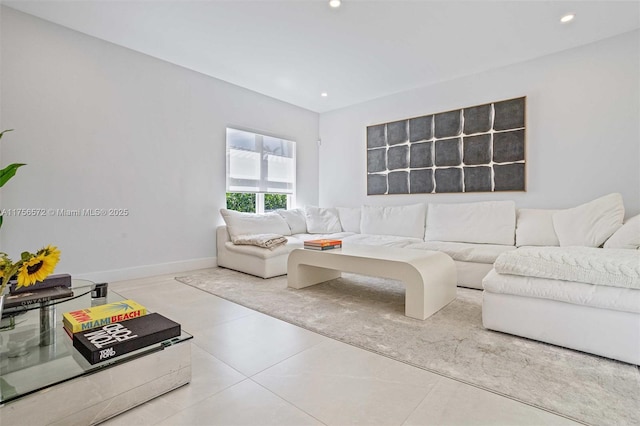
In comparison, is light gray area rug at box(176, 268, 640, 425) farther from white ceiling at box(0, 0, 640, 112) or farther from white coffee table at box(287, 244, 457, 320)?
white ceiling at box(0, 0, 640, 112)

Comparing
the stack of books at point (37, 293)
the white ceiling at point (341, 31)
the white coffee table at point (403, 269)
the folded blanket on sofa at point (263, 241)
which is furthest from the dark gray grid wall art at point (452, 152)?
the stack of books at point (37, 293)

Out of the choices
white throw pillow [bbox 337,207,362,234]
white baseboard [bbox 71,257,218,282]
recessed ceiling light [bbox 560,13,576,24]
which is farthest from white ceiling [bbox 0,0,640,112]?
white baseboard [bbox 71,257,218,282]

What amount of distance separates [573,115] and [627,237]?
162 cm

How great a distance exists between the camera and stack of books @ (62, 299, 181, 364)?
1179 mm

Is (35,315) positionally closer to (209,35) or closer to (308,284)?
(308,284)

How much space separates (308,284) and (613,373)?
7.29 feet

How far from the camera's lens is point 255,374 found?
4.92 ft

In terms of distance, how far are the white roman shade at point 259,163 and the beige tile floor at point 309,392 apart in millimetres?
2930

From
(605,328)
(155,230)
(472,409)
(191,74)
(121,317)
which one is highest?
(191,74)

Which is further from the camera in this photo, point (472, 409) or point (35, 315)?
point (35, 315)

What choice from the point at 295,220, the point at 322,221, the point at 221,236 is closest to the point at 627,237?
the point at 322,221

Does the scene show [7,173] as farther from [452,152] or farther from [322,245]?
[452,152]

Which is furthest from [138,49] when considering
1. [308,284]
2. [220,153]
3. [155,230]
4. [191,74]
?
[308,284]

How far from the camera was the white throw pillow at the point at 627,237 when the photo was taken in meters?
2.30
